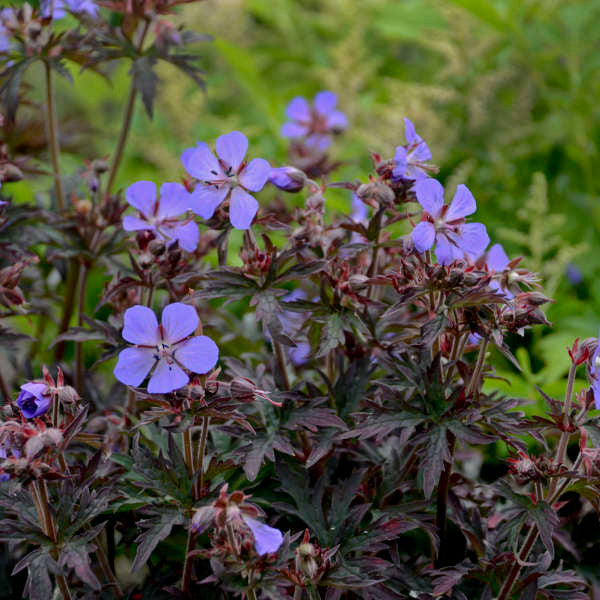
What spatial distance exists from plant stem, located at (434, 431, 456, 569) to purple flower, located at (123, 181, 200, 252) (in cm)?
49

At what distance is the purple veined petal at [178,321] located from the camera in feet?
3.06

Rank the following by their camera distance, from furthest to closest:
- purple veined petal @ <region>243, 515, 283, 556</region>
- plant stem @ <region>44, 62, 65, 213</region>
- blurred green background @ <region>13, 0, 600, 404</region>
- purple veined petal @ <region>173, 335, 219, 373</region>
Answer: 1. blurred green background @ <region>13, 0, 600, 404</region>
2. plant stem @ <region>44, 62, 65, 213</region>
3. purple veined petal @ <region>173, 335, 219, 373</region>
4. purple veined petal @ <region>243, 515, 283, 556</region>

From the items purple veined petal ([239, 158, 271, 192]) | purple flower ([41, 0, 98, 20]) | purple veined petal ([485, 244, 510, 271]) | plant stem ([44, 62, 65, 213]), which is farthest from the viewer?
plant stem ([44, 62, 65, 213])

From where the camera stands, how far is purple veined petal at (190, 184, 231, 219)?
1019 mm

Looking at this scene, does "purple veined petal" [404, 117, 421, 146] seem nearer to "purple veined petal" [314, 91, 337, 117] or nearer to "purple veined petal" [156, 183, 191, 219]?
"purple veined petal" [156, 183, 191, 219]

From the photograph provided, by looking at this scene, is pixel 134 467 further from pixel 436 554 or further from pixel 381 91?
pixel 381 91

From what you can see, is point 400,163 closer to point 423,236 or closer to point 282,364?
point 423,236

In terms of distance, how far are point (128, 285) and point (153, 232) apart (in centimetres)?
9

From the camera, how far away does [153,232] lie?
114 cm

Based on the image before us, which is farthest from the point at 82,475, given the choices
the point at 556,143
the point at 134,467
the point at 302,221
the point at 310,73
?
the point at 310,73

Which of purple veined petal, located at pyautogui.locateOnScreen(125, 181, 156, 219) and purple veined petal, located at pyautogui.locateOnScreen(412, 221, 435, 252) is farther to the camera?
purple veined petal, located at pyautogui.locateOnScreen(125, 181, 156, 219)

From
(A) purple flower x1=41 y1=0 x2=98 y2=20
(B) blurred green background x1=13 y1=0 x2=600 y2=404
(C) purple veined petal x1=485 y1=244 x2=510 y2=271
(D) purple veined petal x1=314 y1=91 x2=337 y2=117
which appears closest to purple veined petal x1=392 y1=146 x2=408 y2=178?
(C) purple veined petal x1=485 y1=244 x2=510 y2=271

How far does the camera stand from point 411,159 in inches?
44.7

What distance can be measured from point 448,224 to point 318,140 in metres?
1.32
